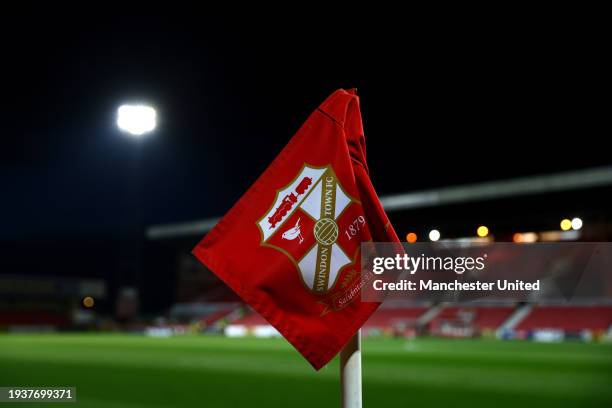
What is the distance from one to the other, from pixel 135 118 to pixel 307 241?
128ft

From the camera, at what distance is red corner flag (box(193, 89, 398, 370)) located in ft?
7.94

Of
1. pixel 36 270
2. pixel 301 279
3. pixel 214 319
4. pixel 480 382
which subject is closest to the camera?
pixel 301 279

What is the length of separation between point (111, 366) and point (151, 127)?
24.7 meters

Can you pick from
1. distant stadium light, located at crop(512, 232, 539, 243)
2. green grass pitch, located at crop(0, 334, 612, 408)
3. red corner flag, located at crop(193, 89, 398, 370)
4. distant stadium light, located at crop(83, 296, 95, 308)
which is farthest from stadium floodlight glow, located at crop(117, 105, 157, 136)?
distant stadium light, located at crop(83, 296, 95, 308)

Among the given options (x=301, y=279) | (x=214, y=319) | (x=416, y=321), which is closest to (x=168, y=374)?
(x=301, y=279)

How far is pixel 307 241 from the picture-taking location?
2.43 meters

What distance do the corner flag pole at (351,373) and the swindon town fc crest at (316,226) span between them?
262mm

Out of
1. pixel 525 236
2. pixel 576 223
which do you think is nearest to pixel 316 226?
pixel 576 223

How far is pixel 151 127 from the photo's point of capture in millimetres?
40406

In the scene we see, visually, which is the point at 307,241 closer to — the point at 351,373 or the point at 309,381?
the point at 351,373

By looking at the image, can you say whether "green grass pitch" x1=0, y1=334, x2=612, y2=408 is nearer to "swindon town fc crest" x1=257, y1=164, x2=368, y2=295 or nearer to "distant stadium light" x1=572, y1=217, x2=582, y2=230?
"swindon town fc crest" x1=257, y1=164, x2=368, y2=295

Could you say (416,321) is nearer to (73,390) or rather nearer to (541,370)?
(541,370)

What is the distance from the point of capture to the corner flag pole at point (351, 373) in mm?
2477

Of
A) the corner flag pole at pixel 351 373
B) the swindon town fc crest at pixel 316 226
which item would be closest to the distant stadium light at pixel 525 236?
the corner flag pole at pixel 351 373
